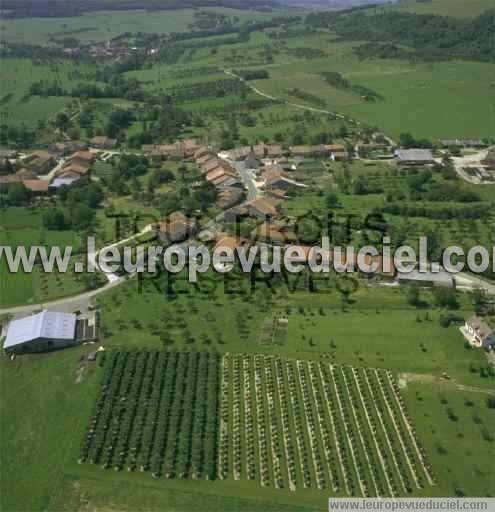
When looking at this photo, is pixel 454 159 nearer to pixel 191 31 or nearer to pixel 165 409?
pixel 165 409

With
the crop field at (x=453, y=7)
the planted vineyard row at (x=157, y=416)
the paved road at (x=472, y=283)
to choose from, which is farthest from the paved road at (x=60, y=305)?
the crop field at (x=453, y=7)

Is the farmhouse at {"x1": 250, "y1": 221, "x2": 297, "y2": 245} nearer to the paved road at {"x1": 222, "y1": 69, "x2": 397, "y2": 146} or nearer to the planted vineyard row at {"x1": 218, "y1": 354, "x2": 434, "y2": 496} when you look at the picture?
the planted vineyard row at {"x1": 218, "y1": 354, "x2": 434, "y2": 496}

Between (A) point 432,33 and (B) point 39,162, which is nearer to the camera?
(B) point 39,162

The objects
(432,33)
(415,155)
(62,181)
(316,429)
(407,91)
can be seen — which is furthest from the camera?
(432,33)

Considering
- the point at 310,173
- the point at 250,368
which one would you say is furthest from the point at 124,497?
the point at 310,173

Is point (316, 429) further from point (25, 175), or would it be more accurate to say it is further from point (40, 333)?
point (25, 175)

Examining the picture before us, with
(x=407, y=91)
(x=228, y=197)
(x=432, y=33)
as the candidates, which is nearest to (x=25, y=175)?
(x=228, y=197)
